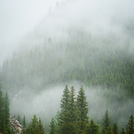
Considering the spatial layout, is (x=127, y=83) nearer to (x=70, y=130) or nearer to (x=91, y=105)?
(x=91, y=105)

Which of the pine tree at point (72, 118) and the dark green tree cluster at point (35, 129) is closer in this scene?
the pine tree at point (72, 118)

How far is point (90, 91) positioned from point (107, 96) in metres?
22.3

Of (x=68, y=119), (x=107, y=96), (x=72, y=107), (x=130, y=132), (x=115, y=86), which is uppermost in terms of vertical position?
(x=115, y=86)

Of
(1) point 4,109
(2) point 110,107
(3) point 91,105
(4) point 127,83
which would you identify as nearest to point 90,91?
(3) point 91,105

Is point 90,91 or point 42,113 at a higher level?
point 90,91

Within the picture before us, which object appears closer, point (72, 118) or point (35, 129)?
point (72, 118)

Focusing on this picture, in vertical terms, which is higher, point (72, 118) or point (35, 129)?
point (72, 118)

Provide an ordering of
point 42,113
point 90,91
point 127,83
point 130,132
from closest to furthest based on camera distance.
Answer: point 130,132, point 42,113, point 90,91, point 127,83

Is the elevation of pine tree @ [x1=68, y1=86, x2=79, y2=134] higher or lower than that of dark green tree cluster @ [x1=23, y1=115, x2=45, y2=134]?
higher

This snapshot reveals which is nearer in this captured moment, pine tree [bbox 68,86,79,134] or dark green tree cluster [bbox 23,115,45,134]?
pine tree [bbox 68,86,79,134]

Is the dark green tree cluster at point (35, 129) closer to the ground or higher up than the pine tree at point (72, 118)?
closer to the ground

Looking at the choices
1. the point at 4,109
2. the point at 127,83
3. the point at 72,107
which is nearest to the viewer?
the point at 72,107

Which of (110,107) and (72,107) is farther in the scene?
(110,107)

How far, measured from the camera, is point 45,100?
183 m
